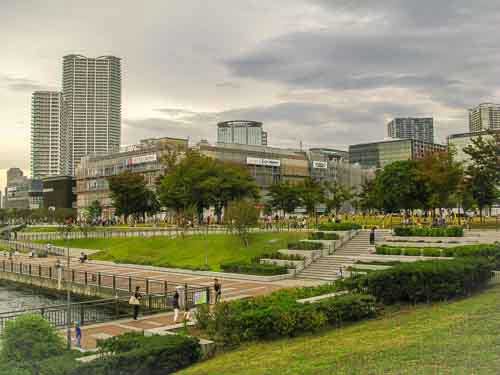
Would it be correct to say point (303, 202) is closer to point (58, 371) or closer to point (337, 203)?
point (337, 203)

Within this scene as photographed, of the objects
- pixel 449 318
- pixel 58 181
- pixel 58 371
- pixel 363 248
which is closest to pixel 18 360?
pixel 58 371

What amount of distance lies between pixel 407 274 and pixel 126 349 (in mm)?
12224

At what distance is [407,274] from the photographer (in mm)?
22281

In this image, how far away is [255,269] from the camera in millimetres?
42344

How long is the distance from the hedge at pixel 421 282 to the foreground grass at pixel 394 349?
1.85 metres

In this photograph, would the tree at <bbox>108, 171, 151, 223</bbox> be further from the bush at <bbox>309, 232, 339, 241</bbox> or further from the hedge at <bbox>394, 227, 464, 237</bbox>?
the hedge at <bbox>394, 227, 464, 237</bbox>

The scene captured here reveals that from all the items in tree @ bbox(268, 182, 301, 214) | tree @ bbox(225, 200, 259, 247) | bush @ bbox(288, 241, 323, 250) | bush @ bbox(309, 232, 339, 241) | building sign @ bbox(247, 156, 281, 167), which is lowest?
bush @ bbox(288, 241, 323, 250)

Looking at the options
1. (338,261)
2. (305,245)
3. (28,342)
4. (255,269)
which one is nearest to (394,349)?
(28,342)

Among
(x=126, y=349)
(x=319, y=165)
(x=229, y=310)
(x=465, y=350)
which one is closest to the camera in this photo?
(x=465, y=350)

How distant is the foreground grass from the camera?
12.3 metres

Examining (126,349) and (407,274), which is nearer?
(126,349)

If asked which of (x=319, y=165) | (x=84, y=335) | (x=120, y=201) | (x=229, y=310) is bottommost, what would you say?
(x=84, y=335)

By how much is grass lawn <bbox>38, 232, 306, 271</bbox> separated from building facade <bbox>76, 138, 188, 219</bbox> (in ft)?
180

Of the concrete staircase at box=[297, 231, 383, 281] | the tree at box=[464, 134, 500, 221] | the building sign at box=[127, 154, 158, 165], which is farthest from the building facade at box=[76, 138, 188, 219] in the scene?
the tree at box=[464, 134, 500, 221]
